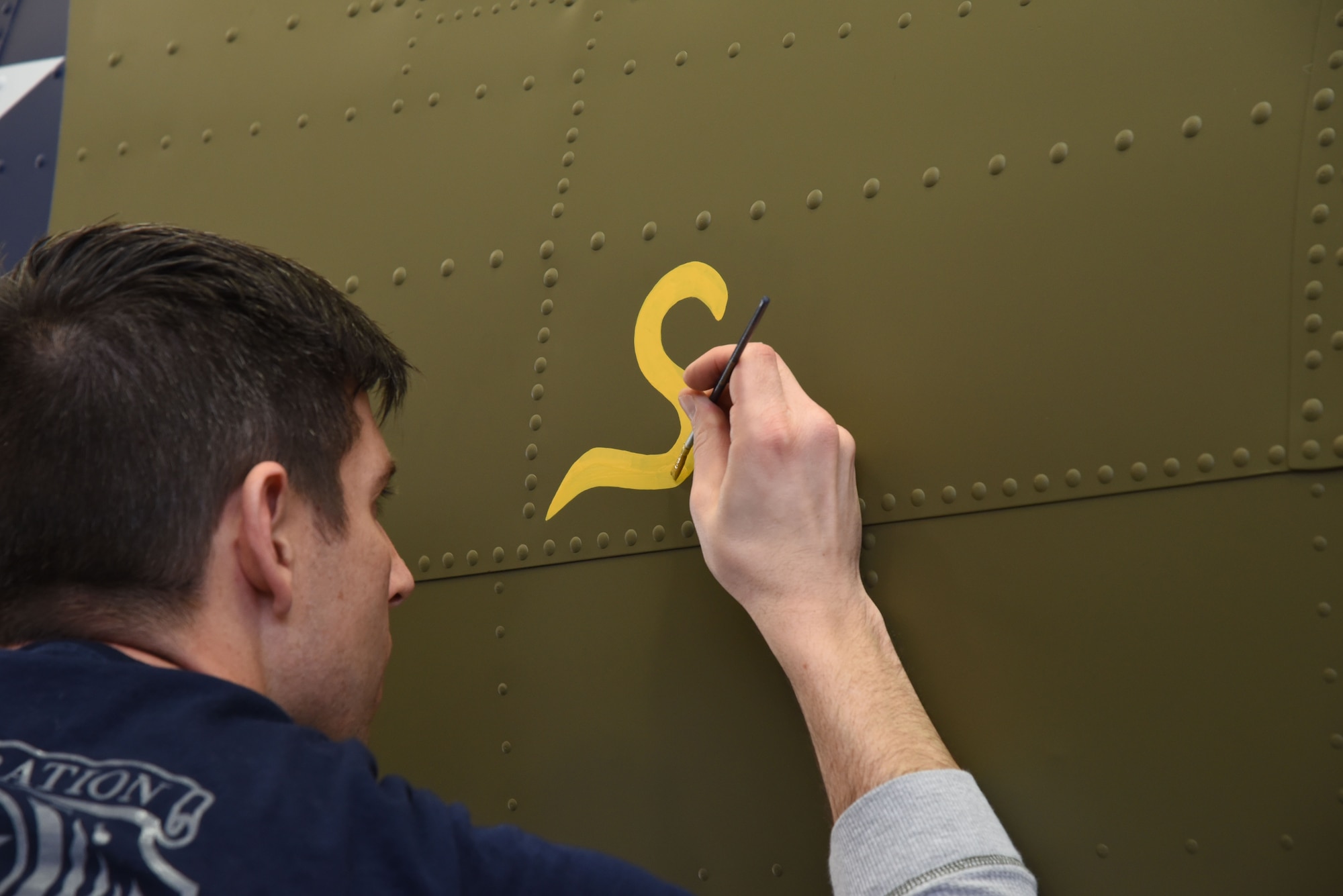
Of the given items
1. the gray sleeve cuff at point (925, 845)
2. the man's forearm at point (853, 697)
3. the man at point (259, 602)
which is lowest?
the gray sleeve cuff at point (925, 845)

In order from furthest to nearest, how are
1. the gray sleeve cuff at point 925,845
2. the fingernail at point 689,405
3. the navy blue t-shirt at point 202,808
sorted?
the fingernail at point 689,405, the gray sleeve cuff at point 925,845, the navy blue t-shirt at point 202,808

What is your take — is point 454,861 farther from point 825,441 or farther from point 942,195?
point 942,195

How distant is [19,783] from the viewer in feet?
2.82

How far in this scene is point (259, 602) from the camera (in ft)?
3.71

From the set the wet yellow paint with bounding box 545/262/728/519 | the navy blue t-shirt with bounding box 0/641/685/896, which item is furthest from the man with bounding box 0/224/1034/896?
the wet yellow paint with bounding box 545/262/728/519

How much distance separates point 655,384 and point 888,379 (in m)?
0.33

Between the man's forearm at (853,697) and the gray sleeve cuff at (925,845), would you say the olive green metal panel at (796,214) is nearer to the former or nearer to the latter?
the man's forearm at (853,697)

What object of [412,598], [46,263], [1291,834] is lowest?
[1291,834]

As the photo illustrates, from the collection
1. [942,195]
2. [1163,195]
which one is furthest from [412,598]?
[1163,195]

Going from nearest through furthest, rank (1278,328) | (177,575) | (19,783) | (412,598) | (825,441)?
(19,783)
(177,575)
(1278,328)
(825,441)
(412,598)

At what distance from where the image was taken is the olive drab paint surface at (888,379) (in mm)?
1227

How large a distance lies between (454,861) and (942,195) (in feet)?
3.19

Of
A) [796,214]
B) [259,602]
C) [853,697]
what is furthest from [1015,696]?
[259,602]

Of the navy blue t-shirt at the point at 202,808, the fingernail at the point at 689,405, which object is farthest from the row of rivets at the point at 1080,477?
the navy blue t-shirt at the point at 202,808
